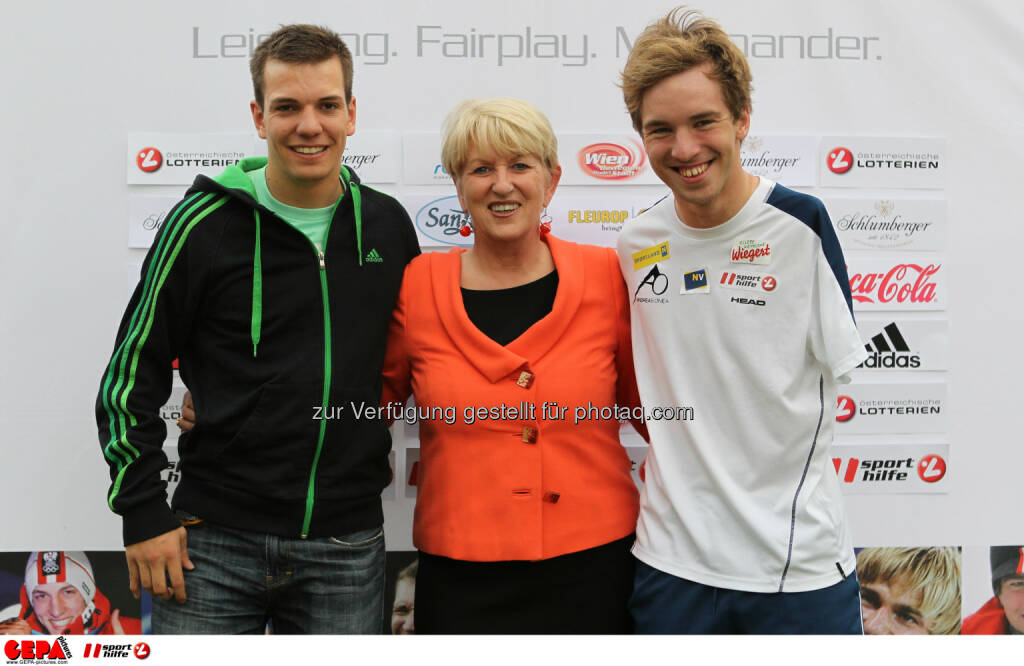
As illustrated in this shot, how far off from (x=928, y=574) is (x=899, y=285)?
3.35 feet

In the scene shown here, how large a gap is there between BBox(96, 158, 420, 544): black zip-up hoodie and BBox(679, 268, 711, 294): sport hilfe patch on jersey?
791 millimetres

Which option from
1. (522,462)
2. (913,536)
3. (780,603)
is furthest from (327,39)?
(913,536)

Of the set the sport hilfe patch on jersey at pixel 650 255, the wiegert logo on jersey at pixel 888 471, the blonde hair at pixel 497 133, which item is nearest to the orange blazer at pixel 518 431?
the sport hilfe patch on jersey at pixel 650 255

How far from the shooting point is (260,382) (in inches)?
65.1

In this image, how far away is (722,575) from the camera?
1.63 m

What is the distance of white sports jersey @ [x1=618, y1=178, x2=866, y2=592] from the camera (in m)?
1.61

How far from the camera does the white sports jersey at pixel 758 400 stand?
5.28 feet

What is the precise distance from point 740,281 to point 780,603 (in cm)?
76

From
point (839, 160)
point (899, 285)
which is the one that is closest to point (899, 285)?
point (899, 285)

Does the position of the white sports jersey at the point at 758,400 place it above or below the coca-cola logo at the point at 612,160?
below

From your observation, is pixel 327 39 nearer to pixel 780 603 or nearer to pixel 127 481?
pixel 127 481
